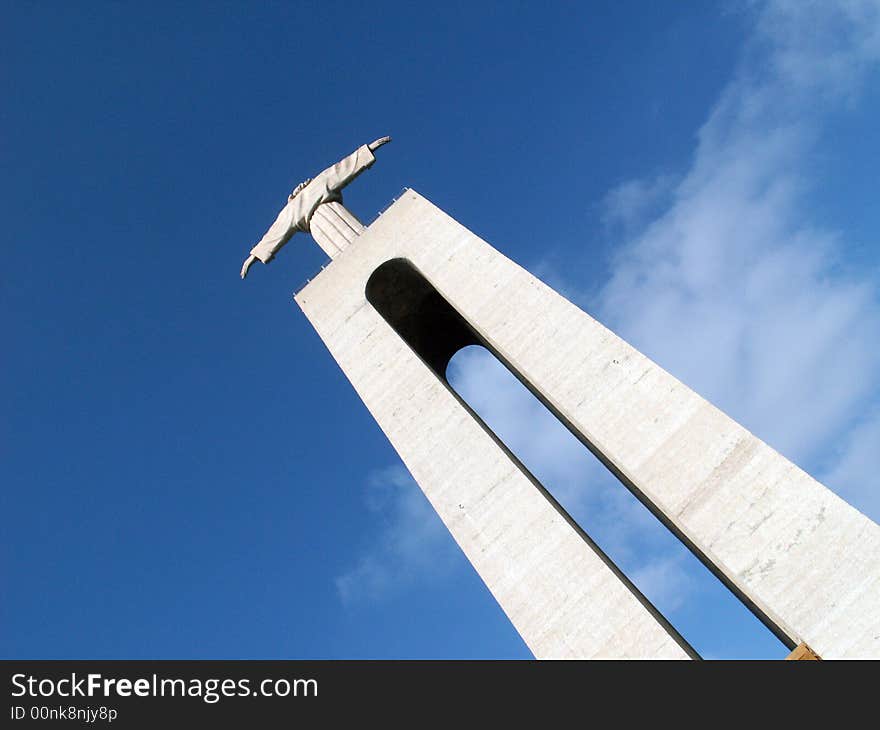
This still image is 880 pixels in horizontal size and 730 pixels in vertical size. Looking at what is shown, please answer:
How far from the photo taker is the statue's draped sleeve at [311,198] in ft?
48.9

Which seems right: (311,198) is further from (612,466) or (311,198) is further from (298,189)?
(612,466)

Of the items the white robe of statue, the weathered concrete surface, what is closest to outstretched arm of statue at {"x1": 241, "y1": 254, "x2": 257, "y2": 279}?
the white robe of statue

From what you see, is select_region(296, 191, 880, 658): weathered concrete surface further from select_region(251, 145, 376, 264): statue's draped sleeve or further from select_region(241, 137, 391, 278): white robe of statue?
select_region(251, 145, 376, 264): statue's draped sleeve

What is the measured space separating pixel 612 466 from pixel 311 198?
8634mm

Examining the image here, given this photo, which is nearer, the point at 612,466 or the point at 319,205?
the point at 612,466

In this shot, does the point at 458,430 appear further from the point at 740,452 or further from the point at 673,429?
the point at 740,452

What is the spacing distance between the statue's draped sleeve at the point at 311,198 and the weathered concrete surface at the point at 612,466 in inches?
149

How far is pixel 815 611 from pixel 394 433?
5.83 meters

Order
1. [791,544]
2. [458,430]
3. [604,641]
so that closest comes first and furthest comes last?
[791,544] < [604,641] < [458,430]

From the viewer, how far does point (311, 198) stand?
14961mm

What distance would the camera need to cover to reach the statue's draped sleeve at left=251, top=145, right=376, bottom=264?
48.9 feet

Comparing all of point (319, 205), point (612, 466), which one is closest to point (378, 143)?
point (319, 205)

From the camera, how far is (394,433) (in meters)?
10.8
